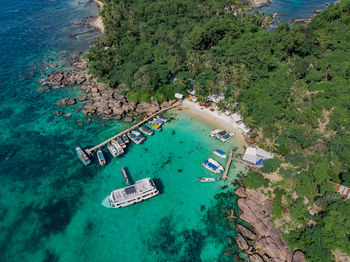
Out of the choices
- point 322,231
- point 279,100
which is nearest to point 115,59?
point 279,100

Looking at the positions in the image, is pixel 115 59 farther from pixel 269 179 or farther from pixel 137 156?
pixel 269 179

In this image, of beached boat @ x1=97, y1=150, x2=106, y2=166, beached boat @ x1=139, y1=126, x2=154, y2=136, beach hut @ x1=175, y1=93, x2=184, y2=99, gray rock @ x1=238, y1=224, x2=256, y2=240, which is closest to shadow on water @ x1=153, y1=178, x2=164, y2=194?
beached boat @ x1=97, y1=150, x2=106, y2=166

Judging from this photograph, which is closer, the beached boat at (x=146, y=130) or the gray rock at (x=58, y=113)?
the beached boat at (x=146, y=130)

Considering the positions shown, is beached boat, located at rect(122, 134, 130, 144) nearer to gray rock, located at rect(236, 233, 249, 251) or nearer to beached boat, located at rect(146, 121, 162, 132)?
beached boat, located at rect(146, 121, 162, 132)

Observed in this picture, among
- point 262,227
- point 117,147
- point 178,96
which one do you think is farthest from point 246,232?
point 178,96

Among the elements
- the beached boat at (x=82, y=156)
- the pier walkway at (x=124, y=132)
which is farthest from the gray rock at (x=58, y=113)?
the pier walkway at (x=124, y=132)

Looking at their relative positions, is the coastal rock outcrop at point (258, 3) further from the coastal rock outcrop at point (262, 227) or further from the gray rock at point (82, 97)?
the coastal rock outcrop at point (262, 227)

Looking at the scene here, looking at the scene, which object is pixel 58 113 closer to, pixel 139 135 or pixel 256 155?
pixel 139 135
